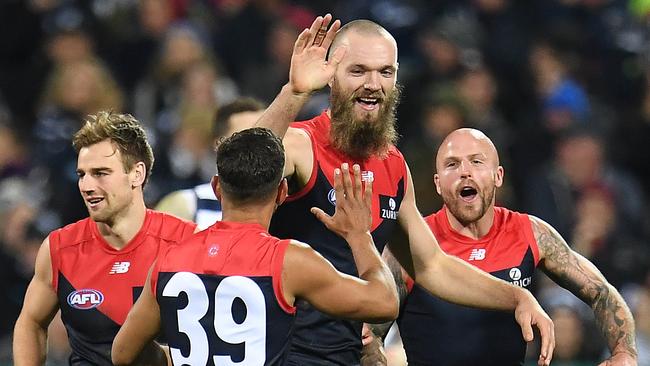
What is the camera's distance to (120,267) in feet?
20.2

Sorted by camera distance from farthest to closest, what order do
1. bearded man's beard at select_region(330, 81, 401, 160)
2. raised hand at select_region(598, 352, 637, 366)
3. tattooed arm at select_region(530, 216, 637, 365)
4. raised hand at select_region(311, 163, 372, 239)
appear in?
tattooed arm at select_region(530, 216, 637, 365) → raised hand at select_region(598, 352, 637, 366) → bearded man's beard at select_region(330, 81, 401, 160) → raised hand at select_region(311, 163, 372, 239)

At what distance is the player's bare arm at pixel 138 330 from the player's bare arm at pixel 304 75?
804 mm

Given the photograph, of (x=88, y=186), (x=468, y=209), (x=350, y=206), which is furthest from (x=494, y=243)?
(x=88, y=186)

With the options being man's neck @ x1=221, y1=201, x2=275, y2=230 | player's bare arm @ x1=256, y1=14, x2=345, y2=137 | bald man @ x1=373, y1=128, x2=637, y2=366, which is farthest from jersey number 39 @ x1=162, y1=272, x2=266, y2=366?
bald man @ x1=373, y1=128, x2=637, y2=366

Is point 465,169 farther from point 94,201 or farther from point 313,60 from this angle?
point 94,201

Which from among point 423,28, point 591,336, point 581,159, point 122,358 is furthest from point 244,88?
point 122,358

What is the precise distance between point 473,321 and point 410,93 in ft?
15.0

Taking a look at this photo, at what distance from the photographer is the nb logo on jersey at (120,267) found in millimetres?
6137

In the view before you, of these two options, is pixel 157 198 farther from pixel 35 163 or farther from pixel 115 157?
pixel 115 157

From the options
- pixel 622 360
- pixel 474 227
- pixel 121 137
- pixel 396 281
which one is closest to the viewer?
pixel 121 137

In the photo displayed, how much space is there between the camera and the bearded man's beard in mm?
5988

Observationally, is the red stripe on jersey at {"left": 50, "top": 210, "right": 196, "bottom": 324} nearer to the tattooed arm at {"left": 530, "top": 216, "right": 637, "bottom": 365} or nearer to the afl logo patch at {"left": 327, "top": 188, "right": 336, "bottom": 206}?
the afl logo patch at {"left": 327, "top": 188, "right": 336, "bottom": 206}

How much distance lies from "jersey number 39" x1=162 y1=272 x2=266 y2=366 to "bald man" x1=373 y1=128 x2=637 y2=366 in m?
1.69

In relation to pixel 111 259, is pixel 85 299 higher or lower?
lower
